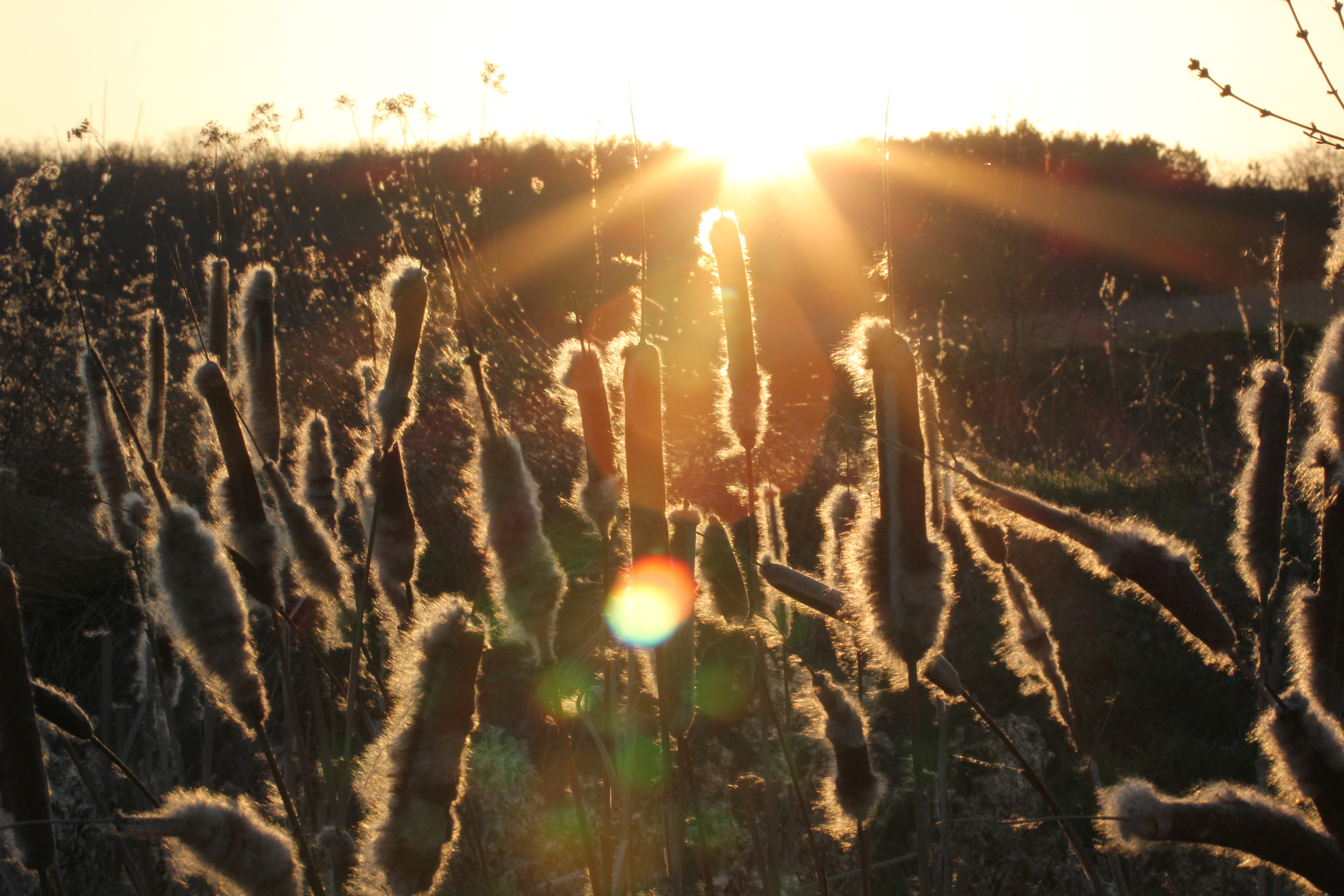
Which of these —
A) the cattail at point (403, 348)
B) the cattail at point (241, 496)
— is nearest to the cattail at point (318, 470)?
the cattail at point (241, 496)

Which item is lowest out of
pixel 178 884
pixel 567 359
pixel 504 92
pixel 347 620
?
pixel 178 884

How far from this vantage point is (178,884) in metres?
1.59

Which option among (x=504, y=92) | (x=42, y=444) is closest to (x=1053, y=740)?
(x=504, y=92)

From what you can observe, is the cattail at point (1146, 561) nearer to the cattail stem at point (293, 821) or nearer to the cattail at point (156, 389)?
the cattail stem at point (293, 821)

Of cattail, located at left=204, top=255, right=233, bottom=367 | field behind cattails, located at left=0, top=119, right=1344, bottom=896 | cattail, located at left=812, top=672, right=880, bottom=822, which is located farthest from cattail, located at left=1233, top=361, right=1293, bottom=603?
cattail, located at left=204, top=255, right=233, bottom=367

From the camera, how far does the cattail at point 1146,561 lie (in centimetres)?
60

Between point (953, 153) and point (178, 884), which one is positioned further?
point (953, 153)

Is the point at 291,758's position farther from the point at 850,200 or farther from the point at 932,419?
the point at 850,200

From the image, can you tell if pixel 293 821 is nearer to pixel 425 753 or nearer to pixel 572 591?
pixel 425 753

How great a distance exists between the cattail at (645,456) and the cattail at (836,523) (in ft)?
1.27

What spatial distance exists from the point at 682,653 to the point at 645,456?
8.6 inches

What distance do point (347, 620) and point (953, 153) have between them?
16707mm

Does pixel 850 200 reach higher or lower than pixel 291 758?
higher

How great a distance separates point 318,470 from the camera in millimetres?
1373
